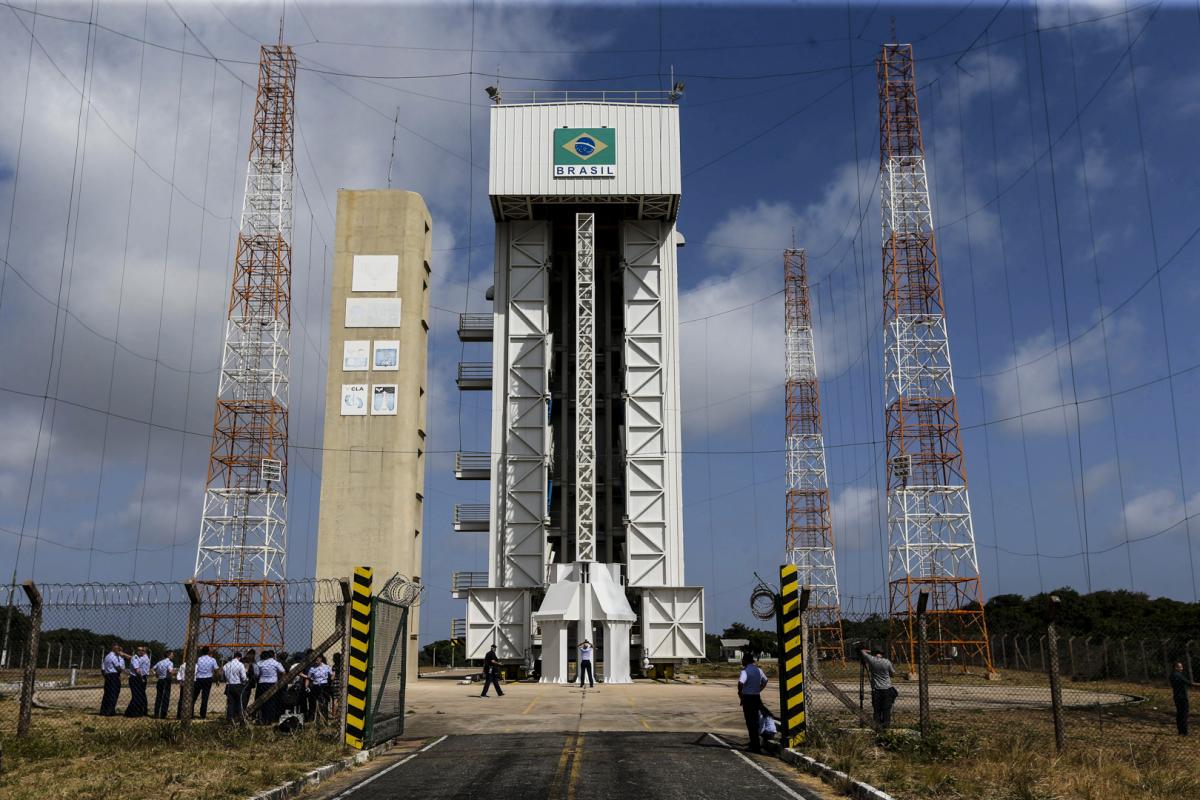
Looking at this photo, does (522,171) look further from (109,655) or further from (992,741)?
(992,741)

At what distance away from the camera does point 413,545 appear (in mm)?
61656

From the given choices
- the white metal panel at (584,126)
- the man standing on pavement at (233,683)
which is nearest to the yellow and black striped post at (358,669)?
the man standing on pavement at (233,683)

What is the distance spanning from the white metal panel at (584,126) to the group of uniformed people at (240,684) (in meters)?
34.3

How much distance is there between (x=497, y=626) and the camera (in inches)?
2057

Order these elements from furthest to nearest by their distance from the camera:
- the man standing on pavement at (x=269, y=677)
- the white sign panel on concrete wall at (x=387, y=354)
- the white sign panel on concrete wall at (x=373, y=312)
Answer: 1. the white sign panel on concrete wall at (x=373, y=312)
2. the white sign panel on concrete wall at (x=387, y=354)
3. the man standing on pavement at (x=269, y=677)

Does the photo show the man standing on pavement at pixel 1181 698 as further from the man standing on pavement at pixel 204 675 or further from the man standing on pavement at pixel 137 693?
the man standing on pavement at pixel 137 693

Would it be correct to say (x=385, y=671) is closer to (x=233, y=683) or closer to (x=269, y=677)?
(x=233, y=683)

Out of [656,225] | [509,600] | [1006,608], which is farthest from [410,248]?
[1006,608]

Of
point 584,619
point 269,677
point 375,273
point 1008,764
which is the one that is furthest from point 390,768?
point 375,273

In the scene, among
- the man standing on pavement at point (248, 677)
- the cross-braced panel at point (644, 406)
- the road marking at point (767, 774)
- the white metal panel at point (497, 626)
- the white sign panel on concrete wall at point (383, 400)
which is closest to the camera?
the road marking at point (767, 774)

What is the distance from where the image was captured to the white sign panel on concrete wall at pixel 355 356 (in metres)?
60.6

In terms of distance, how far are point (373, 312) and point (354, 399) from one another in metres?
5.08

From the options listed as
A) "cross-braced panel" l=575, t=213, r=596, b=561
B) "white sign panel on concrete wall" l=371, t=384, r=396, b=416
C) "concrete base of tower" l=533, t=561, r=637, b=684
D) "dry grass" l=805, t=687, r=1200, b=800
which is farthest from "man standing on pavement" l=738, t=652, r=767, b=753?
"white sign panel on concrete wall" l=371, t=384, r=396, b=416

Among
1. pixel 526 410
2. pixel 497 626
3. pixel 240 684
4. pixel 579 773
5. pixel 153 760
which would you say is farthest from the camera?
pixel 526 410
